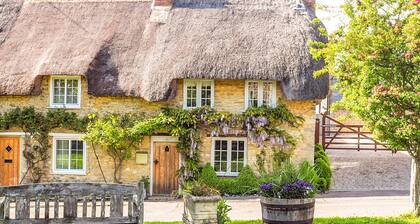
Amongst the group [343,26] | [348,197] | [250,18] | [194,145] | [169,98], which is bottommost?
[348,197]

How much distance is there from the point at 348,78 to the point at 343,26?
4.57 ft

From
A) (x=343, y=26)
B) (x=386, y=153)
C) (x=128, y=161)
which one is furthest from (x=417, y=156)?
(x=386, y=153)

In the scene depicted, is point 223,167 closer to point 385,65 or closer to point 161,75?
point 161,75

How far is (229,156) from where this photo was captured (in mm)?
20359

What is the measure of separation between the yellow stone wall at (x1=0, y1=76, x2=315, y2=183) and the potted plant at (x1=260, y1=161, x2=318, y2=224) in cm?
762

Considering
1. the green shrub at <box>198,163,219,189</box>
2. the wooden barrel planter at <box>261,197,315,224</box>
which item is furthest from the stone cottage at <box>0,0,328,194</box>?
the wooden barrel planter at <box>261,197,315,224</box>

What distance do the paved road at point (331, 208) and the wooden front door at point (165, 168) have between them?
1.41 meters

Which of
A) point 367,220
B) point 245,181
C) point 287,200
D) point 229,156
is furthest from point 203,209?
point 229,156

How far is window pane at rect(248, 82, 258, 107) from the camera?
20.4 m

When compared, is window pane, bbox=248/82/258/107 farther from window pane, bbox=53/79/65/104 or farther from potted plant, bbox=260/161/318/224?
potted plant, bbox=260/161/318/224

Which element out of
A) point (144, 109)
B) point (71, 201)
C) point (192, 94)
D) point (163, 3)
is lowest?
point (71, 201)

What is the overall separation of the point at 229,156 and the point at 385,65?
25.5 feet

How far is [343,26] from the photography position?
14.6 m

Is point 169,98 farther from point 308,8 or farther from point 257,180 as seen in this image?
point 308,8
